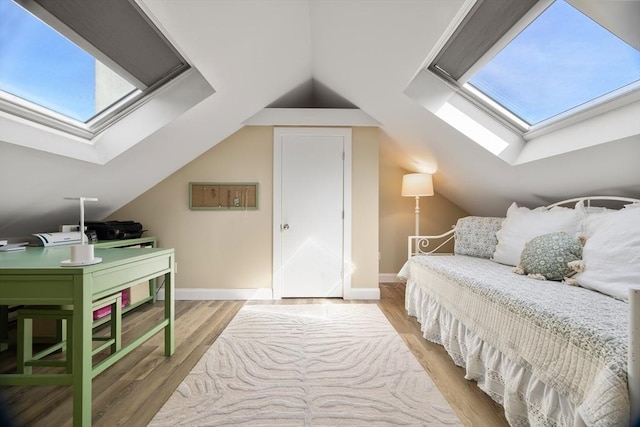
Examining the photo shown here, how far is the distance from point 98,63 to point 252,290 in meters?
2.44

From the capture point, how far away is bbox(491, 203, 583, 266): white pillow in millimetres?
1964

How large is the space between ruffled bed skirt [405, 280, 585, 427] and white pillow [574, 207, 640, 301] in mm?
624

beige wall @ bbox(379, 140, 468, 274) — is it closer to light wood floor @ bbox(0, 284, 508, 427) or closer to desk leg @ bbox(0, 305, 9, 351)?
light wood floor @ bbox(0, 284, 508, 427)

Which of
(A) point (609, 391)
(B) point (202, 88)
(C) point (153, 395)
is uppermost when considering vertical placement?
(B) point (202, 88)

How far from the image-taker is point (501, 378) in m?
1.45

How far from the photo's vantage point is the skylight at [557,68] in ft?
4.89

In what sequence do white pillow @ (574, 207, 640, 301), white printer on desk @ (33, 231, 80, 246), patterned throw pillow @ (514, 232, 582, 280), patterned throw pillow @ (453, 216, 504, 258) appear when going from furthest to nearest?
patterned throw pillow @ (453, 216, 504, 258) → white printer on desk @ (33, 231, 80, 246) → patterned throw pillow @ (514, 232, 582, 280) → white pillow @ (574, 207, 640, 301)

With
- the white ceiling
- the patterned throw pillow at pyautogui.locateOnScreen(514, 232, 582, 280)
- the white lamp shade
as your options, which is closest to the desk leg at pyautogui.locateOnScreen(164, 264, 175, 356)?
the white ceiling

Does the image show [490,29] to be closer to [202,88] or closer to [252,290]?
[202,88]

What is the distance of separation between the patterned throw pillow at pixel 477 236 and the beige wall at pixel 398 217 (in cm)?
113

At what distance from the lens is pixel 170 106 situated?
89.4 inches

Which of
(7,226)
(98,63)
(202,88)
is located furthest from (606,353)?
(7,226)

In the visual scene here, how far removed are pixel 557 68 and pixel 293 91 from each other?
8.28ft

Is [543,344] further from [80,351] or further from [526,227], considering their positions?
[80,351]
